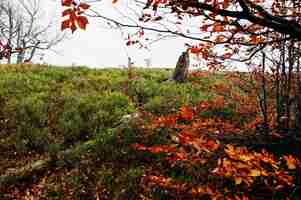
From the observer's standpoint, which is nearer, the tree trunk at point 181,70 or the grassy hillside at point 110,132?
the grassy hillside at point 110,132

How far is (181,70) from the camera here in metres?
15.3

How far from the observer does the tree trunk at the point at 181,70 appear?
1505cm

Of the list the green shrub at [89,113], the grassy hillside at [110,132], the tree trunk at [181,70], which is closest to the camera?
the grassy hillside at [110,132]

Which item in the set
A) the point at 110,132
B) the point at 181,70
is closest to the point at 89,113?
the point at 110,132

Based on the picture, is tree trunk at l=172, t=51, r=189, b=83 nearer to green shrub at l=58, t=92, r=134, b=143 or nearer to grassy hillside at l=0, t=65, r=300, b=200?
grassy hillside at l=0, t=65, r=300, b=200

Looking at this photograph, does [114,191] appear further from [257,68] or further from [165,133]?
[257,68]

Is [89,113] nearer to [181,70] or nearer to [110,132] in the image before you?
[110,132]

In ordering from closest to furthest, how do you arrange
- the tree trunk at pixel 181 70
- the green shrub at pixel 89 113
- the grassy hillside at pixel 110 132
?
the grassy hillside at pixel 110 132, the green shrub at pixel 89 113, the tree trunk at pixel 181 70

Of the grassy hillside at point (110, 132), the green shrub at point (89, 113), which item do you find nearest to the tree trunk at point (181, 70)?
the grassy hillside at point (110, 132)

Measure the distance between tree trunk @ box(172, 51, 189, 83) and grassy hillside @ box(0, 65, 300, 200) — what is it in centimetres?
75

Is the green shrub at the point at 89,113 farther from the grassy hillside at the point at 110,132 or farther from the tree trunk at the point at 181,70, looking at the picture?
the tree trunk at the point at 181,70

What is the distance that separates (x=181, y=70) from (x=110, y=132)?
672 centimetres

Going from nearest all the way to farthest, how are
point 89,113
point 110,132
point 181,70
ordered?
point 110,132, point 89,113, point 181,70

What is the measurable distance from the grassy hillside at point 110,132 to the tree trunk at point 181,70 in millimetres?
749
